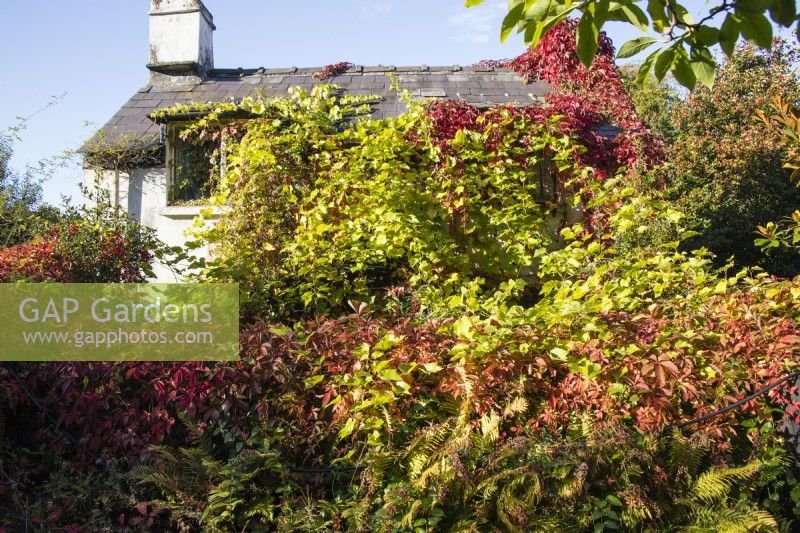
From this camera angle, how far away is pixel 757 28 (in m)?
2.43

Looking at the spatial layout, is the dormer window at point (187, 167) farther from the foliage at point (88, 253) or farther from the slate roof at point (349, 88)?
the foliage at point (88, 253)

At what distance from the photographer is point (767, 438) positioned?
4.05m

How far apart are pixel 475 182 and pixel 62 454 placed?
17.6 feet

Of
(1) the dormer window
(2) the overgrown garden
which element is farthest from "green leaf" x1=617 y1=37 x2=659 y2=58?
(1) the dormer window

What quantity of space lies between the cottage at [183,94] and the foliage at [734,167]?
129 inches

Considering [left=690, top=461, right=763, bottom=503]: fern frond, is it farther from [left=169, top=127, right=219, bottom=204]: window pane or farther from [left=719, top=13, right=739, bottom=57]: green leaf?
[left=169, top=127, right=219, bottom=204]: window pane

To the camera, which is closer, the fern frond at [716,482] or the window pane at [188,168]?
the fern frond at [716,482]

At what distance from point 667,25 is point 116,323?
400cm

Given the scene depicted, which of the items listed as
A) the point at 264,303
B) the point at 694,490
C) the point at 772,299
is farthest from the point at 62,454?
the point at 772,299

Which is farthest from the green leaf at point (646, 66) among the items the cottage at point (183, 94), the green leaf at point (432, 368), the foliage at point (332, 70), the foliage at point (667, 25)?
the foliage at point (332, 70)

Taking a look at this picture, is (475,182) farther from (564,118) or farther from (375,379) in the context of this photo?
(375,379)

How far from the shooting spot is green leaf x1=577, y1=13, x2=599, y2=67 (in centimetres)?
242

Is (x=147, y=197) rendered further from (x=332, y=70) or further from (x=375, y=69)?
(x=375, y=69)

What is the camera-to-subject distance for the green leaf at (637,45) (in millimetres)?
2562
